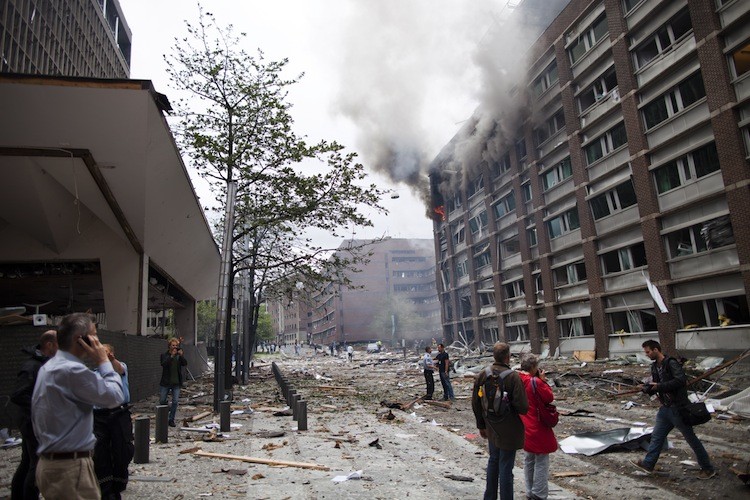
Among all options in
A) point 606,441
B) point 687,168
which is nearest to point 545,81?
point 687,168

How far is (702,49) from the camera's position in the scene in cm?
1909

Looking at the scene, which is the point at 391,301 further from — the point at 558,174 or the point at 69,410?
the point at 69,410

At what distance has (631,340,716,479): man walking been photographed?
244 inches

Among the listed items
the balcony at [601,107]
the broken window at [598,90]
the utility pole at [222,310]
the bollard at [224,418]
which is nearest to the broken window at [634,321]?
the balcony at [601,107]

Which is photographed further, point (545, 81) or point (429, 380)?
point (545, 81)

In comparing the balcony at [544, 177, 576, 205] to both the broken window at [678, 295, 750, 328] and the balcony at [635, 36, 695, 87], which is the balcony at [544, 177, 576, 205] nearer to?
the balcony at [635, 36, 695, 87]

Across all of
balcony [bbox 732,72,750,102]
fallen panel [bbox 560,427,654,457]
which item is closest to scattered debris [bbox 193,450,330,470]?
fallen panel [bbox 560,427,654,457]

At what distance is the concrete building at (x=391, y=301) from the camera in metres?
83.6

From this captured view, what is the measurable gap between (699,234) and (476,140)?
66.6 feet

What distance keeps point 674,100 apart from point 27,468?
80.3ft

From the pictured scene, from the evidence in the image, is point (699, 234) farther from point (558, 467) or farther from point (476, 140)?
point (476, 140)

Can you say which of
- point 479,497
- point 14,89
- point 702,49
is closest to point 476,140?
point 702,49

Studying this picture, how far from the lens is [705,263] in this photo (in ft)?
64.1

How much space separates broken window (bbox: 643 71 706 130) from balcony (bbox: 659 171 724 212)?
3189 millimetres
